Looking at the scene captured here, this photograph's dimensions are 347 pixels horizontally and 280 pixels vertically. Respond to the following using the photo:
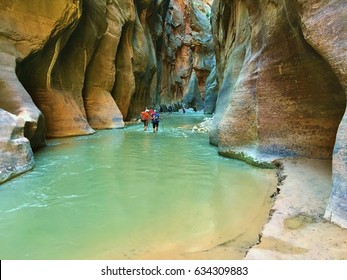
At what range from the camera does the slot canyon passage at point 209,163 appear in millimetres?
2730

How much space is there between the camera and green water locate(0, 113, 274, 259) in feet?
8.79

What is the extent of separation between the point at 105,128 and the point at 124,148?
7370 mm

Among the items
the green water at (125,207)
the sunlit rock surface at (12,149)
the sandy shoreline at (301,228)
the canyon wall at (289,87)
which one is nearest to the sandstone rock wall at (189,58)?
the canyon wall at (289,87)

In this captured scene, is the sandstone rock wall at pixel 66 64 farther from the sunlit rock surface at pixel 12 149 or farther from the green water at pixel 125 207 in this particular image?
the green water at pixel 125 207

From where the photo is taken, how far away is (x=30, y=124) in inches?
287

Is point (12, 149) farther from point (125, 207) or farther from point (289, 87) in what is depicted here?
point (289, 87)

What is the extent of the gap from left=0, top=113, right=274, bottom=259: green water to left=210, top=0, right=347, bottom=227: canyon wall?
85cm

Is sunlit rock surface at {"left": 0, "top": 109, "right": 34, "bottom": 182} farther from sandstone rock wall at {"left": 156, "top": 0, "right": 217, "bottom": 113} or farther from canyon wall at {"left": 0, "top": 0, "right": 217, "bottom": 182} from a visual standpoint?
sandstone rock wall at {"left": 156, "top": 0, "right": 217, "bottom": 113}

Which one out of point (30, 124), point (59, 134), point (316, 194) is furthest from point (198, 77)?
point (316, 194)

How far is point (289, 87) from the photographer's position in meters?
5.75

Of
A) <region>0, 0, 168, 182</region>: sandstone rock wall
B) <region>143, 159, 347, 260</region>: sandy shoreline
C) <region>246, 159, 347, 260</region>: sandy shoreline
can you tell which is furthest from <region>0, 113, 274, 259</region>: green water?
<region>0, 0, 168, 182</region>: sandstone rock wall

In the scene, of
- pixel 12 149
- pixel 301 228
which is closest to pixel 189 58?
pixel 12 149

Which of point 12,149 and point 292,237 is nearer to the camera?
point 292,237

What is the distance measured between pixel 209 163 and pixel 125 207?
3149 millimetres
